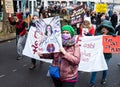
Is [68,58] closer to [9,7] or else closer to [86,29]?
[86,29]

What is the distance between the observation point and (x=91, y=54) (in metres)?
9.39

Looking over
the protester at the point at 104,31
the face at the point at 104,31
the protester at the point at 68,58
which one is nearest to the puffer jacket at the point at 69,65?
the protester at the point at 68,58

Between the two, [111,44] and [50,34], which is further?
[111,44]

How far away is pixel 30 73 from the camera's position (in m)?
10.5

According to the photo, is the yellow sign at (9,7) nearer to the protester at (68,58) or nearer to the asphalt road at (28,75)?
the asphalt road at (28,75)

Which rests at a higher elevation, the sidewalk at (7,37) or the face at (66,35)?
the face at (66,35)

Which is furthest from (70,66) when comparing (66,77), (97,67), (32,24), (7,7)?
(7,7)

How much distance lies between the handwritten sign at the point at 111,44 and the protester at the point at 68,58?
12.7 ft

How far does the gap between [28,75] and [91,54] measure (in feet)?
6.32

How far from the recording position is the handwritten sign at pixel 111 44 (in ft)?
31.0

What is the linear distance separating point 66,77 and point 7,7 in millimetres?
13700

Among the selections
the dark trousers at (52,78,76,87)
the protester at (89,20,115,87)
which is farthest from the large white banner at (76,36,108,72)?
the dark trousers at (52,78,76,87)

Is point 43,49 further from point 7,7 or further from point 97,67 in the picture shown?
point 7,7

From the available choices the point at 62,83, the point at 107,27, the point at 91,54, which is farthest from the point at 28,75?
the point at 62,83
